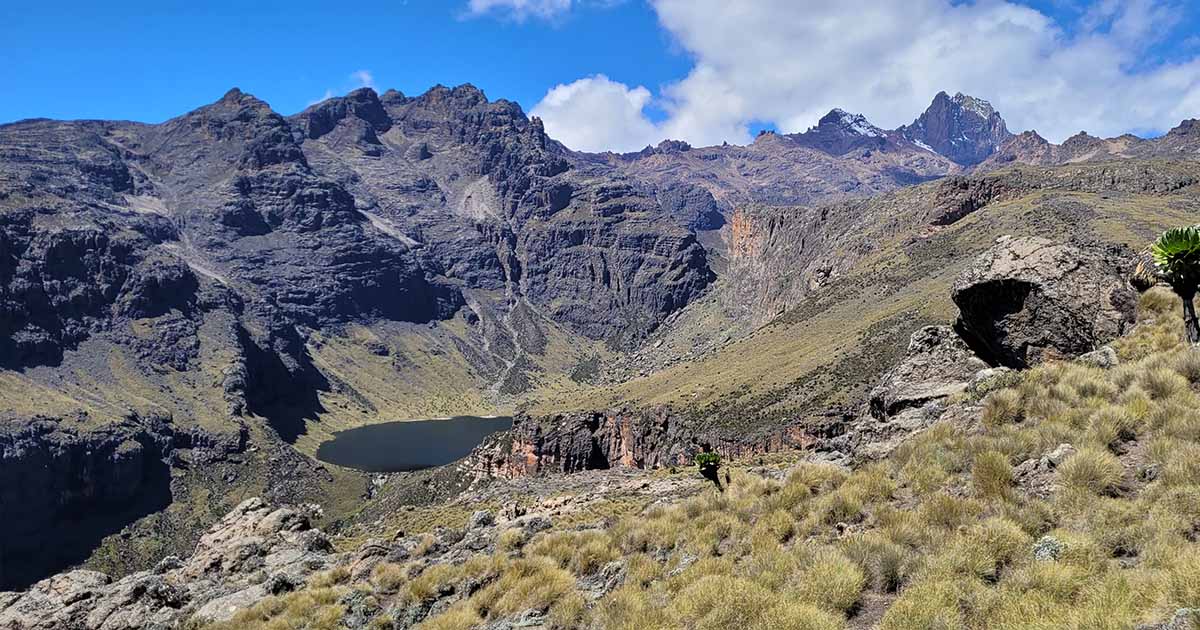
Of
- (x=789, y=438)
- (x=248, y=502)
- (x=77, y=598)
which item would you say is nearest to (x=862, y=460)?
(x=77, y=598)

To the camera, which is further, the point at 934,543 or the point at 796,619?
the point at 934,543

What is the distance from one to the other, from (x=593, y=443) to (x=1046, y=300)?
10941cm

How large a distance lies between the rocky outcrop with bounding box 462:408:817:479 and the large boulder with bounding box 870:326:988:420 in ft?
208

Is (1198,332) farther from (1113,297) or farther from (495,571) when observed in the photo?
(495,571)

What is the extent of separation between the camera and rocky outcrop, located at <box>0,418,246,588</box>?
157250mm

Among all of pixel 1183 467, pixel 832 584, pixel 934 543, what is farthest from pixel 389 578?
pixel 1183 467

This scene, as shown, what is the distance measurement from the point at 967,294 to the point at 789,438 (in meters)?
57.7

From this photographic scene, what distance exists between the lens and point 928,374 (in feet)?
87.5

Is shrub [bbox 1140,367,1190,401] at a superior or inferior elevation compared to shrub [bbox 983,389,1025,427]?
superior

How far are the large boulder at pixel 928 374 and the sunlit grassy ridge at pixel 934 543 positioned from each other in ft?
15.6

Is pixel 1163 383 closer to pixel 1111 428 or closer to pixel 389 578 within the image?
pixel 1111 428

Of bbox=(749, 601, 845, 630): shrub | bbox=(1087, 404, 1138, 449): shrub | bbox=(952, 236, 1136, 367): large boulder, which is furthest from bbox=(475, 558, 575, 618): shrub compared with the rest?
bbox=(952, 236, 1136, 367): large boulder

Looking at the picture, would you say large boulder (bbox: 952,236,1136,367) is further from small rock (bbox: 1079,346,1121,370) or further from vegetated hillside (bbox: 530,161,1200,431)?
vegetated hillside (bbox: 530,161,1200,431)

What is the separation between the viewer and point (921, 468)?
1469 centimetres
